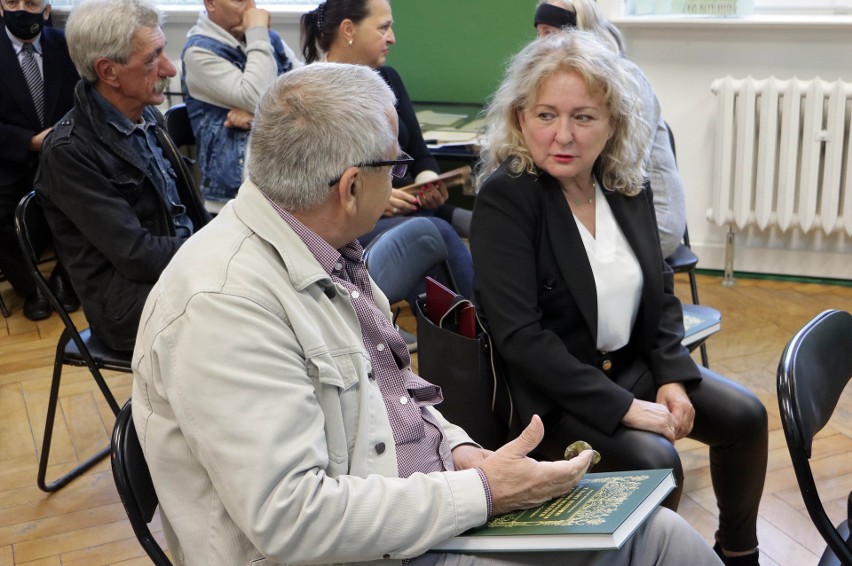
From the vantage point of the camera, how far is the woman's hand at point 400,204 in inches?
133

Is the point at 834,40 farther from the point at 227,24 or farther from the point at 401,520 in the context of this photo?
the point at 401,520

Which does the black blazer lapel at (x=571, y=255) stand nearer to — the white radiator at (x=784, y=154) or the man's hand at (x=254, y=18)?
the man's hand at (x=254, y=18)

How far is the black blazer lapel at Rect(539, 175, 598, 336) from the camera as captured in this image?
2.00 m

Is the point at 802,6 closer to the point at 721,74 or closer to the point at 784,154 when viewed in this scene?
the point at 721,74

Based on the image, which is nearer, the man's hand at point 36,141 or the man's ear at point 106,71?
the man's ear at point 106,71

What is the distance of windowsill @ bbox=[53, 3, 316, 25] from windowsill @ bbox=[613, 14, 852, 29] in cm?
167

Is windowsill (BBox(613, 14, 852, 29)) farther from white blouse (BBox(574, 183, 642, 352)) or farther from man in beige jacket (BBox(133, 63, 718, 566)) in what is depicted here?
man in beige jacket (BBox(133, 63, 718, 566))

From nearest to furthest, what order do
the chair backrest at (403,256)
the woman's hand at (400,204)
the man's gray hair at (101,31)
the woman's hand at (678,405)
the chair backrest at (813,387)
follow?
the chair backrest at (813,387) → the woman's hand at (678,405) → the chair backrest at (403,256) → the man's gray hair at (101,31) → the woman's hand at (400,204)

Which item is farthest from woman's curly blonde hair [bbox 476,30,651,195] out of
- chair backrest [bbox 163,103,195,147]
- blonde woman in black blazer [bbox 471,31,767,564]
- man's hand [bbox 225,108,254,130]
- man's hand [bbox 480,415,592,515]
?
chair backrest [bbox 163,103,195,147]

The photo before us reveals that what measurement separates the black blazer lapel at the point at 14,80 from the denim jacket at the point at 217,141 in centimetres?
117

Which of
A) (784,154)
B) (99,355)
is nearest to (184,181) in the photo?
(99,355)

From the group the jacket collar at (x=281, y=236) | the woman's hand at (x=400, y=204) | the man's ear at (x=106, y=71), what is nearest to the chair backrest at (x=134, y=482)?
the jacket collar at (x=281, y=236)

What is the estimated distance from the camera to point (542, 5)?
3.18m

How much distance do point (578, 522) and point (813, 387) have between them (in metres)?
0.53
